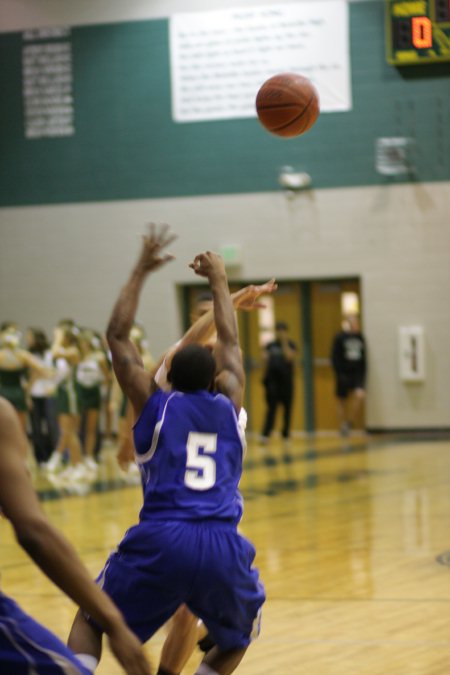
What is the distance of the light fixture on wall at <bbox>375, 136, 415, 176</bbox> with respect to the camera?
55.5 feet

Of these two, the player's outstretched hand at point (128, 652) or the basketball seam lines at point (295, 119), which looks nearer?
the player's outstretched hand at point (128, 652)

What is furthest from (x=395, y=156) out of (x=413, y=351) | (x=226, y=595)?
(x=226, y=595)

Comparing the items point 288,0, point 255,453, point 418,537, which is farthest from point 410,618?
point 288,0

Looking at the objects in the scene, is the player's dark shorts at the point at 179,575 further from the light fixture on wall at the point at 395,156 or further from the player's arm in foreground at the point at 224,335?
the light fixture on wall at the point at 395,156

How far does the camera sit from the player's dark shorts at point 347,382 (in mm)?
16750

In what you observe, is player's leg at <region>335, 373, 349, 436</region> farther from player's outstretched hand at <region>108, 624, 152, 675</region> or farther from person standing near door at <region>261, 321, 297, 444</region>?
player's outstretched hand at <region>108, 624, 152, 675</region>

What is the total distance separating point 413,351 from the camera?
16891 millimetres

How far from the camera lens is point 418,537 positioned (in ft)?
29.6

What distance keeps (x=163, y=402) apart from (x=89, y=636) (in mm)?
835

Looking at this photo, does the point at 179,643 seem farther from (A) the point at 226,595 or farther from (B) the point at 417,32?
(B) the point at 417,32

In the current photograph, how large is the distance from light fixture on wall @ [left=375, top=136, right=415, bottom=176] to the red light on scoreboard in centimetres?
217

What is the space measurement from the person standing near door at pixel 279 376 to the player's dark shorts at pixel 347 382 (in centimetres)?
95

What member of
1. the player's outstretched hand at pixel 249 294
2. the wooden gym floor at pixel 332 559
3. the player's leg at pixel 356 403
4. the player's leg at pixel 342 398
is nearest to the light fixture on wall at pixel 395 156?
the player's leg at pixel 342 398

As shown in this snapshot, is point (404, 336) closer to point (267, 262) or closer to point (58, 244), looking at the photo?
point (267, 262)
